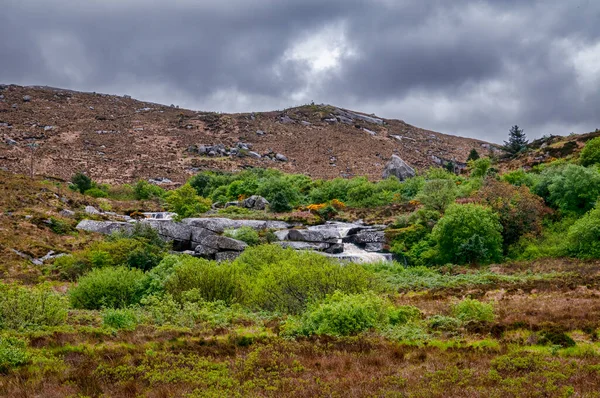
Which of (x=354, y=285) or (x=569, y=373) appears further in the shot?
(x=354, y=285)

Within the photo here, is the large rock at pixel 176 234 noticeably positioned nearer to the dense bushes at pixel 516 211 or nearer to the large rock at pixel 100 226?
the large rock at pixel 100 226

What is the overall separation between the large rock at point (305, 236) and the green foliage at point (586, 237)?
71.5 ft

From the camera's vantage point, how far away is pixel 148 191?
3041 inches

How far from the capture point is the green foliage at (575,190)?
1775 inches

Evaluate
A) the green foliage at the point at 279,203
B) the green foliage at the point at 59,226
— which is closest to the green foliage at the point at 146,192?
the green foliage at the point at 279,203

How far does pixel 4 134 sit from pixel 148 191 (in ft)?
142

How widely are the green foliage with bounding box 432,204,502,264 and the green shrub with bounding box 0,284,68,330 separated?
32586mm

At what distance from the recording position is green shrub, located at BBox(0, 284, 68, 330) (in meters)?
17.3

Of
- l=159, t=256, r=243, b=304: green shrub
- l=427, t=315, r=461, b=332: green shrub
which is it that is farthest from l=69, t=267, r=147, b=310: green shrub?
l=427, t=315, r=461, b=332: green shrub

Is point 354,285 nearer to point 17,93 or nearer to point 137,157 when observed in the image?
point 137,157

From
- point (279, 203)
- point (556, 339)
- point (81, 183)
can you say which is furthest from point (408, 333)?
point (81, 183)

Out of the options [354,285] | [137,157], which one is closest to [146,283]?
[354,285]

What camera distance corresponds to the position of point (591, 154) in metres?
57.8

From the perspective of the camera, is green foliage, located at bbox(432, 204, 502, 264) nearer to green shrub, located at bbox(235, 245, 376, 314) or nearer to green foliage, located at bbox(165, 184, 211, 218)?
green shrub, located at bbox(235, 245, 376, 314)
